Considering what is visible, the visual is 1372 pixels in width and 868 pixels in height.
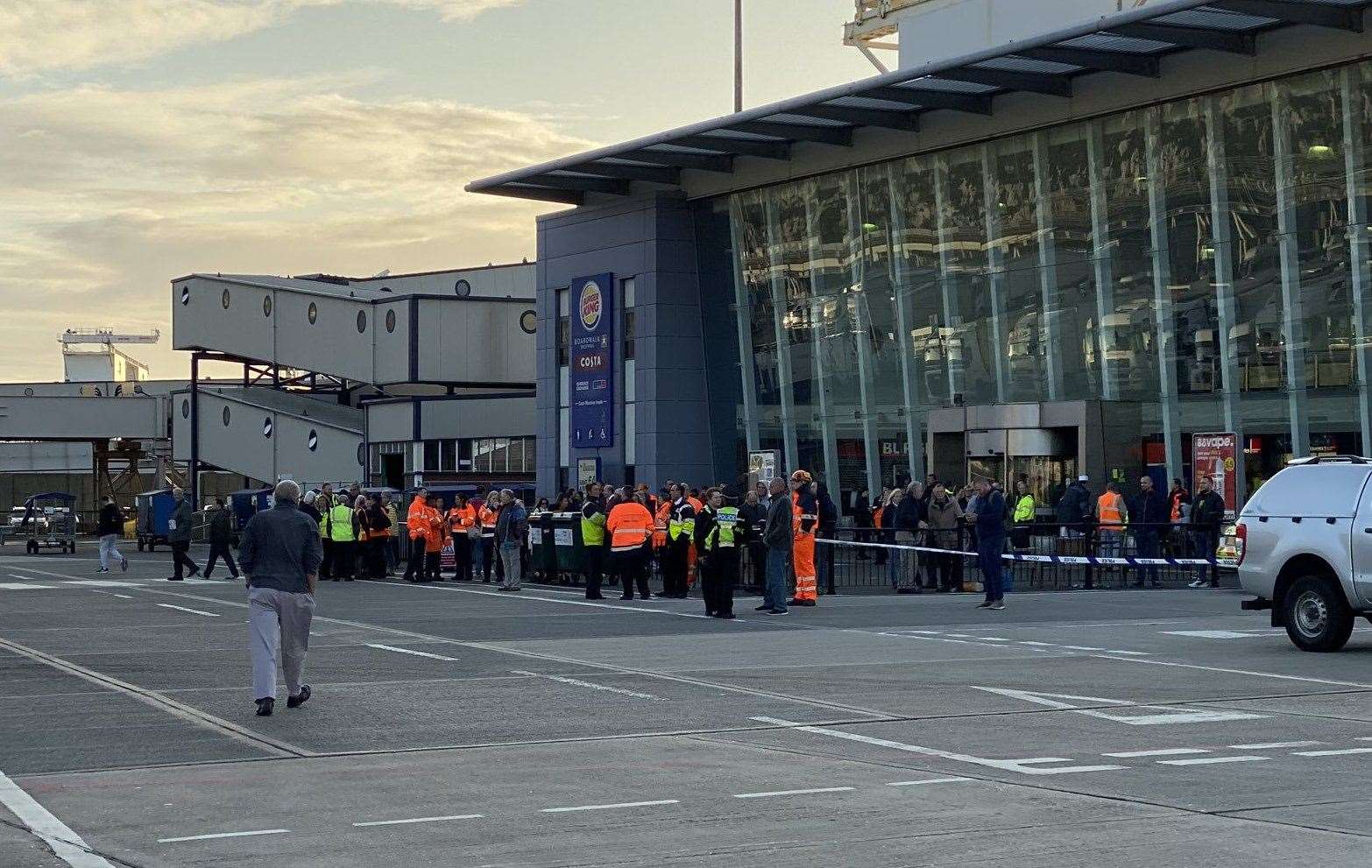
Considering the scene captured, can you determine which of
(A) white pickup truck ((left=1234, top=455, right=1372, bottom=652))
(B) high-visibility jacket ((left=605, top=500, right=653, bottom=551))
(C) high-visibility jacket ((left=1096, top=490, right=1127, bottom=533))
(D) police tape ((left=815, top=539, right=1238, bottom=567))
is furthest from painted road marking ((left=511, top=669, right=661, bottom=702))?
(C) high-visibility jacket ((left=1096, top=490, right=1127, bottom=533))

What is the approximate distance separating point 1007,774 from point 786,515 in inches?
551

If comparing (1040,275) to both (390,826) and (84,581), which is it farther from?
(390,826)

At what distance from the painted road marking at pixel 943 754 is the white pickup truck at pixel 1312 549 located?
709 cm

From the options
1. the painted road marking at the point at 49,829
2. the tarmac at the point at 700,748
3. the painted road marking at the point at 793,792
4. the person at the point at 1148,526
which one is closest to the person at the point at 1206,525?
the person at the point at 1148,526

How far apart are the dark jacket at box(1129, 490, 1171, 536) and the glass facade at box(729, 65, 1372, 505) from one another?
226 centimetres

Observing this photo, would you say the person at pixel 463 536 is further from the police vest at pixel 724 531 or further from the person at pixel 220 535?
the police vest at pixel 724 531

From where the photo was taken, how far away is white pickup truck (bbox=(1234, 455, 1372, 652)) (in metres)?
18.0

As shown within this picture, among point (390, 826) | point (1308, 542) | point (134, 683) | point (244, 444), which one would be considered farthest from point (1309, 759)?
point (244, 444)

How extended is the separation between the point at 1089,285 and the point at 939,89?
485cm

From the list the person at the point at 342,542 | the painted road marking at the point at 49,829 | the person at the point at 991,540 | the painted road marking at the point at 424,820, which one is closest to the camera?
the painted road marking at the point at 49,829

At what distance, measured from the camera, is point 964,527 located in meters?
30.1

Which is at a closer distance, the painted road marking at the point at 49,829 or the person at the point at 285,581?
the painted road marking at the point at 49,829

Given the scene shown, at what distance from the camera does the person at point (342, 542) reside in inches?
1449

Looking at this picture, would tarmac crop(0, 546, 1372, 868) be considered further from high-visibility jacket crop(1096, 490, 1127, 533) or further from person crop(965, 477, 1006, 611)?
high-visibility jacket crop(1096, 490, 1127, 533)
